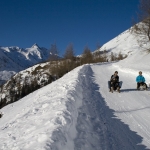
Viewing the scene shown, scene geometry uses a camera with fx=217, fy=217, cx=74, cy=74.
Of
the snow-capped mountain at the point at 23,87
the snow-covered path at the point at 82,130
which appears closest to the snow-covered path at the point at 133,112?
the snow-covered path at the point at 82,130

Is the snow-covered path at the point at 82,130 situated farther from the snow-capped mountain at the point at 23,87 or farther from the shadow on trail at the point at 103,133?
the snow-capped mountain at the point at 23,87

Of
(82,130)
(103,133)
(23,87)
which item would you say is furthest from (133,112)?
(23,87)

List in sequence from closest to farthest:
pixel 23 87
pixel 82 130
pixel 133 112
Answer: pixel 82 130 < pixel 133 112 < pixel 23 87

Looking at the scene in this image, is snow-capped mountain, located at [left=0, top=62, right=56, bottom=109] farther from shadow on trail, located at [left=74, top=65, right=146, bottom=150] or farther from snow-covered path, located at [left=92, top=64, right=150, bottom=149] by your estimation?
shadow on trail, located at [left=74, top=65, right=146, bottom=150]

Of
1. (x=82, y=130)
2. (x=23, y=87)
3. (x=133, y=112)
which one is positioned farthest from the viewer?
(x=23, y=87)

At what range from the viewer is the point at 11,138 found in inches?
210

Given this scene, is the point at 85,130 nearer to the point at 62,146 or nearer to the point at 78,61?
the point at 62,146

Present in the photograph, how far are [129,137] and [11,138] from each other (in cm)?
332

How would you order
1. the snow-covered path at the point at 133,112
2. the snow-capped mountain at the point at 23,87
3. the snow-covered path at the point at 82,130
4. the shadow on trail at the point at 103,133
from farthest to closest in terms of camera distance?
the snow-capped mountain at the point at 23,87, the snow-covered path at the point at 133,112, the shadow on trail at the point at 103,133, the snow-covered path at the point at 82,130

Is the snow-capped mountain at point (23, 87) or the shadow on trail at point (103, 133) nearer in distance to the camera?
the shadow on trail at point (103, 133)

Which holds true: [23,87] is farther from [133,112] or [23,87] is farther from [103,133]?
[103,133]

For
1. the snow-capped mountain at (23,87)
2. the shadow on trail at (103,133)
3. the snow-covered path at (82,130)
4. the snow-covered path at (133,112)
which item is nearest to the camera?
the snow-covered path at (82,130)

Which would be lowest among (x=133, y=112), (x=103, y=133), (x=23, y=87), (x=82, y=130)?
(x=23, y=87)

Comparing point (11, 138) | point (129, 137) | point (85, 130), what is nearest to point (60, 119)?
point (85, 130)
